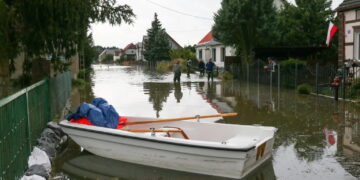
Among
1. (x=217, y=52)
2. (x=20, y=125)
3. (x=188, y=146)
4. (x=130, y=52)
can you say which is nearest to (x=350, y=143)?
(x=188, y=146)

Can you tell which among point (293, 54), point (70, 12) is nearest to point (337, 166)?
point (70, 12)

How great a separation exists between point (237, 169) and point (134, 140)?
1.69 metres

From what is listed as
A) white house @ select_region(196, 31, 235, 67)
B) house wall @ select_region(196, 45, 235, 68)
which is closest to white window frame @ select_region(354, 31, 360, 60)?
white house @ select_region(196, 31, 235, 67)

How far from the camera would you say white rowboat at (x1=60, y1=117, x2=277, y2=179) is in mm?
5809

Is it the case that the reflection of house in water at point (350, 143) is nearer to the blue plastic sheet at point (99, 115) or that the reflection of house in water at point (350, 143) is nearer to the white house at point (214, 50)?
the blue plastic sheet at point (99, 115)

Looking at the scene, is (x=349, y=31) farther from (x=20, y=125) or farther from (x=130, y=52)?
(x=130, y=52)

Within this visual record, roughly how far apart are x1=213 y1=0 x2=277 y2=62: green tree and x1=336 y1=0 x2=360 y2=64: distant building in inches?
349

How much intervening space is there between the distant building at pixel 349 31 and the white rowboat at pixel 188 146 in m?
13.5

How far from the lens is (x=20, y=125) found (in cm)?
582

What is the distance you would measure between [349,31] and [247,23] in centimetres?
1021

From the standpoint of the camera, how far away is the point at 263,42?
→ 29578 mm

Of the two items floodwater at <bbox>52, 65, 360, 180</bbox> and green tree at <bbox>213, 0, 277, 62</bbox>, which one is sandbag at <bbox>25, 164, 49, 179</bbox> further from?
green tree at <bbox>213, 0, 277, 62</bbox>

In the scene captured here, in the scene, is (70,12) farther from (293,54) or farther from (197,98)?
(293,54)

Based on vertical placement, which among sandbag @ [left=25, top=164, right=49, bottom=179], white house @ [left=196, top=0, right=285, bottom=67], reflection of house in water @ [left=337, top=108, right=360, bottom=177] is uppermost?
white house @ [left=196, top=0, right=285, bottom=67]
